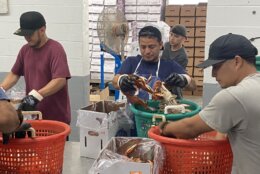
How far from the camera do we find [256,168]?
1300mm

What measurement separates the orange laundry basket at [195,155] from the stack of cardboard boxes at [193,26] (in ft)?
19.4

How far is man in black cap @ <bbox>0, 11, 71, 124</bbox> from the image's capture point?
7.71 ft

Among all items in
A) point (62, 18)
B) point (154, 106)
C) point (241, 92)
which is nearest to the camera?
point (241, 92)

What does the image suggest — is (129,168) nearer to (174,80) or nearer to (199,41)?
(174,80)

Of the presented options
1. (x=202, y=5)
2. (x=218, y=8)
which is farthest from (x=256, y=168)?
(x=202, y=5)

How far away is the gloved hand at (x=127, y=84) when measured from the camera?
1726mm

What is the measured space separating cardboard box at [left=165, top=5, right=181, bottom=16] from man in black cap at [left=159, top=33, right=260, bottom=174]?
598 cm

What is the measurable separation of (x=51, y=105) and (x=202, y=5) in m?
5.58

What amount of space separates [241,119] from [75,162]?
37.4 inches

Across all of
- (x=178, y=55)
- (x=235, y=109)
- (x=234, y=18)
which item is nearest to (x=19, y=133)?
(x=235, y=109)

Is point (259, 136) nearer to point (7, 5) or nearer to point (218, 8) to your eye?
point (218, 8)

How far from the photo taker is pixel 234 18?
3.09 metres

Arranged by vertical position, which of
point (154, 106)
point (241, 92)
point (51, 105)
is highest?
point (241, 92)

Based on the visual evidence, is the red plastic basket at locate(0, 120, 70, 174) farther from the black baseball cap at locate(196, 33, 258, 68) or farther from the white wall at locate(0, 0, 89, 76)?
the white wall at locate(0, 0, 89, 76)
